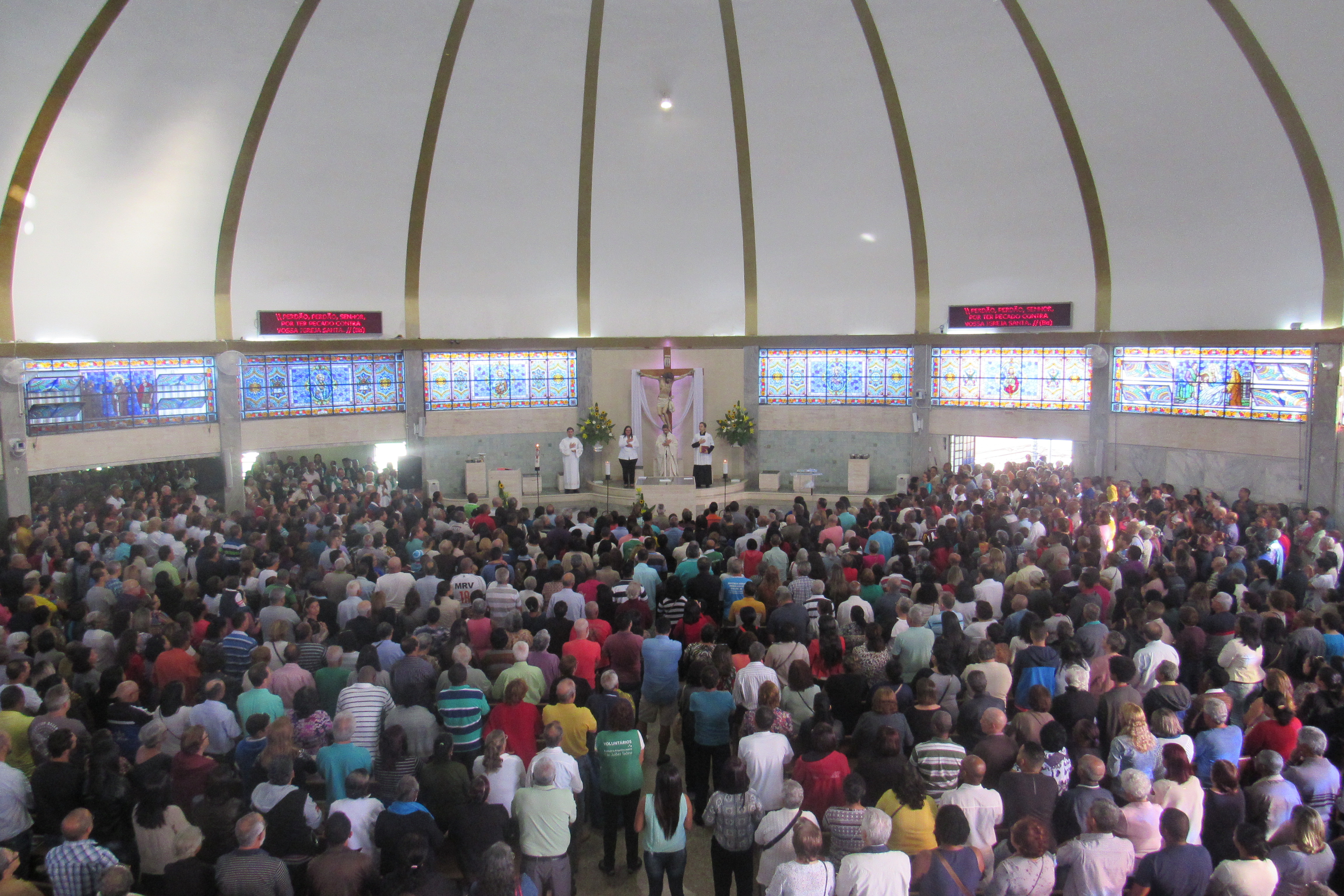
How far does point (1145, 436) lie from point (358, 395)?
48.9 feet

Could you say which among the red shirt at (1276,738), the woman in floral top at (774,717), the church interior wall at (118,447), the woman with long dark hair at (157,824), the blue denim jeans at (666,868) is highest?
the church interior wall at (118,447)

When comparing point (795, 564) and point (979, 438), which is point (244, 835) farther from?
point (979, 438)

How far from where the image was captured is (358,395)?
18609mm

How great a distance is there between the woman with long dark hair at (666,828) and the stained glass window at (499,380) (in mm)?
15180

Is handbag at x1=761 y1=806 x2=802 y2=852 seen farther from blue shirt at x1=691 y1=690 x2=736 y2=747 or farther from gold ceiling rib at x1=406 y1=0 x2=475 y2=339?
gold ceiling rib at x1=406 y1=0 x2=475 y2=339

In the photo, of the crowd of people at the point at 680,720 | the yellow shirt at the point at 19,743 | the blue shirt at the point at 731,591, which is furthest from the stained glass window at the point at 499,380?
the yellow shirt at the point at 19,743

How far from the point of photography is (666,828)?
4980 millimetres

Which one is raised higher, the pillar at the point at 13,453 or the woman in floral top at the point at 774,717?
the pillar at the point at 13,453

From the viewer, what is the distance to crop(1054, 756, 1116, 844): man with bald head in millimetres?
4789

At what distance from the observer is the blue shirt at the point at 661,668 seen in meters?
6.76

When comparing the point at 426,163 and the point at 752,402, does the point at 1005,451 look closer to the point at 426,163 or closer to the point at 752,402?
the point at 752,402

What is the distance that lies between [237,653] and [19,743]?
1.62 meters

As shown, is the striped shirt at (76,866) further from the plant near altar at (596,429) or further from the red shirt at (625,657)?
the plant near altar at (596,429)

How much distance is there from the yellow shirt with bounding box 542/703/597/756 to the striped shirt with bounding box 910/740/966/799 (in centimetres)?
199
